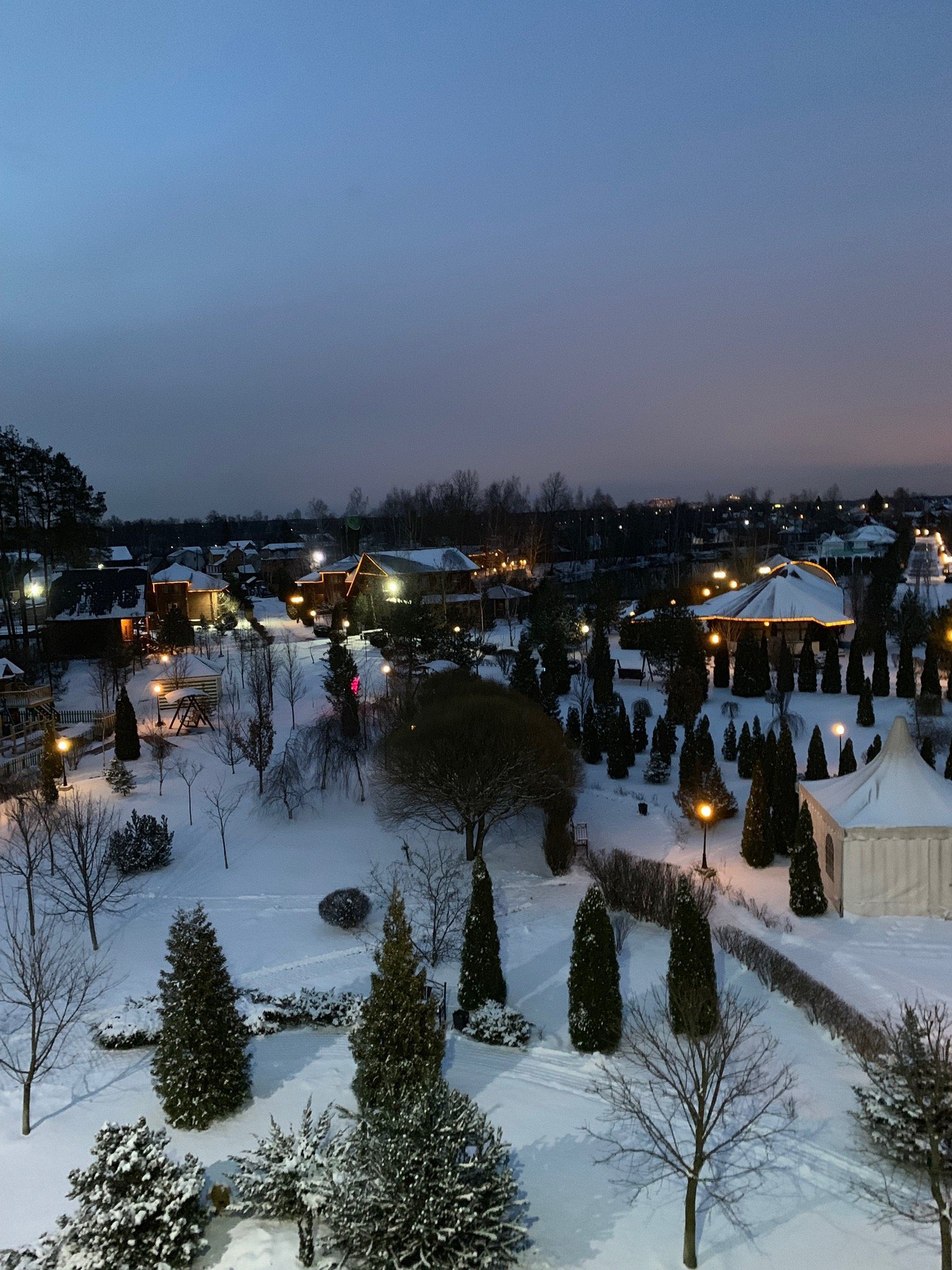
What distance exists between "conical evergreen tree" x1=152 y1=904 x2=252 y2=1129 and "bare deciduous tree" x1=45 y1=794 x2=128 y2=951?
549 centimetres

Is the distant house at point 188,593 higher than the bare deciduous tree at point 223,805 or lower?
higher

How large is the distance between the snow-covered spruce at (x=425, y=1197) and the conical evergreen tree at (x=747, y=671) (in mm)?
26390

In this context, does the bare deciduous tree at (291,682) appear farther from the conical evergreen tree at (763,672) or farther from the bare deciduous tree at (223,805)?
the conical evergreen tree at (763,672)

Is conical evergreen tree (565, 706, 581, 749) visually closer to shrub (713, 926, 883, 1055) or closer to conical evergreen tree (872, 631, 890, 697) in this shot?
conical evergreen tree (872, 631, 890, 697)

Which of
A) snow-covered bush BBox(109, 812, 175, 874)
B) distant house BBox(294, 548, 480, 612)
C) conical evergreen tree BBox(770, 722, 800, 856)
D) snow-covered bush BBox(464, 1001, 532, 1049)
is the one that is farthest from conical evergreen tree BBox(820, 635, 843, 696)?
snow-covered bush BBox(109, 812, 175, 874)

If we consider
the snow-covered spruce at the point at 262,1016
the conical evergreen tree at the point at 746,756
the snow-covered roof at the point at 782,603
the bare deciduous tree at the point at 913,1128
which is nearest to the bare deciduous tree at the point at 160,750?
the snow-covered spruce at the point at 262,1016

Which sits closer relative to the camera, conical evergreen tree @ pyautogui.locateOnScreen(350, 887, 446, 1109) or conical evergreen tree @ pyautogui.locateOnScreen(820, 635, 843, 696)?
conical evergreen tree @ pyautogui.locateOnScreen(350, 887, 446, 1109)

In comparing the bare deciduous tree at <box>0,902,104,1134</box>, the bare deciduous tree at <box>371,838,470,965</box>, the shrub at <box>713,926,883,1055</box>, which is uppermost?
the bare deciduous tree at <box>0,902,104,1134</box>

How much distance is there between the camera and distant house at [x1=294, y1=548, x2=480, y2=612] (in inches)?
1841

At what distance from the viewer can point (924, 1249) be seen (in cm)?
841

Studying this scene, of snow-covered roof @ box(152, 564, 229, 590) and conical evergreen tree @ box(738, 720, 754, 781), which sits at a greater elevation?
snow-covered roof @ box(152, 564, 229, 590)

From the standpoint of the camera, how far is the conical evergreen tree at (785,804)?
19.9 m

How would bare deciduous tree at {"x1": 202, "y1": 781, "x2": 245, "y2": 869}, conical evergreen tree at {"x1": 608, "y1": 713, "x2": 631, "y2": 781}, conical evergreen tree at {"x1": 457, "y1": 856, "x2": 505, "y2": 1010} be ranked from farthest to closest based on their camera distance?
conical evergreen tree at {"x1": 608, "y1": 713, "x2": 631, "y2": 781} → bare deciduous tree at {"x1": 202, "y1": 781, "x2": 245, "y2": 869} → conical evergreen tree at {"x1": 457, "y1": 856, "x2": 505, "y2": 1010}

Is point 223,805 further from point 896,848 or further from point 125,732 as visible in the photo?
point 896,848
